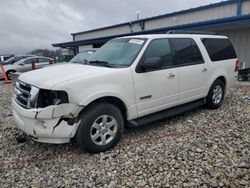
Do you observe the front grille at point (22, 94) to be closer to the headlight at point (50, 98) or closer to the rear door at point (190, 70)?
the headlight at point (50, 98)

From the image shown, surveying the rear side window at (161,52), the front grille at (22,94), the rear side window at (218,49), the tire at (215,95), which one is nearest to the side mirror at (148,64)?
the rear side window at (161,52)

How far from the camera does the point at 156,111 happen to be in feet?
13.3

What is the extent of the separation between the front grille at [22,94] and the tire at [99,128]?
0.90 meters

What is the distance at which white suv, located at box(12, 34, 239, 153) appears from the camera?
2977mm

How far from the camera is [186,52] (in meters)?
4.54

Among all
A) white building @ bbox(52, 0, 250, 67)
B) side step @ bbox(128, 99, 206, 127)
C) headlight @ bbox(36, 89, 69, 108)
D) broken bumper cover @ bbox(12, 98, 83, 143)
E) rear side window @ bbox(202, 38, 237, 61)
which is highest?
white building @ bbox(52, 0, 250, 67)

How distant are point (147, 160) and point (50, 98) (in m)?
1.69

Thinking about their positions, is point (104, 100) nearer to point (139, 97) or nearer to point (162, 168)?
point (139, 97)

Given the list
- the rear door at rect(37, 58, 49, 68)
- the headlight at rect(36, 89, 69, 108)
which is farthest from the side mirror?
the rear door at rect(37, 58, 49, 68)

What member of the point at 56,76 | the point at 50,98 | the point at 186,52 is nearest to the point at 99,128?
the point at 50,98

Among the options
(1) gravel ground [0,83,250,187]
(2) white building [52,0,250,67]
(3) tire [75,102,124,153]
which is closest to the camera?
(1) gravel ground [0,83,250,187]

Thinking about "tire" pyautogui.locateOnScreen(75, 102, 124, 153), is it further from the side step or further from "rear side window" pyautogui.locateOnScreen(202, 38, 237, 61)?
"rear side window" pyautogui.locateOnScreen(202, 38, 237, 61)

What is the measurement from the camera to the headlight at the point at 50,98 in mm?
2926

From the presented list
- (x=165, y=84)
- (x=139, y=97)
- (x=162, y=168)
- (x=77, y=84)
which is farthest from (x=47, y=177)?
(x=165, y=84)
